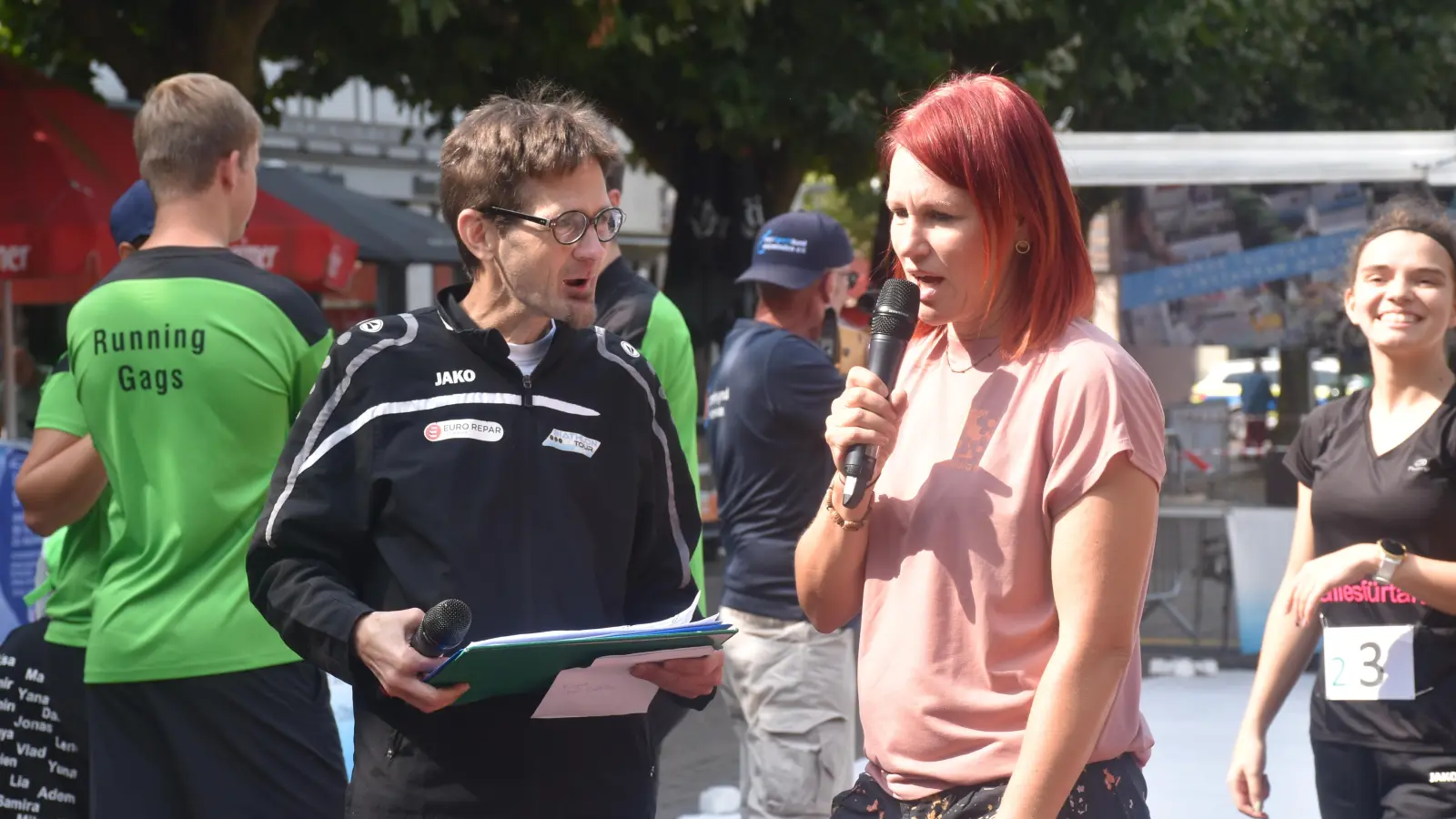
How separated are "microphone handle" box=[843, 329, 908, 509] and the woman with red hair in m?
0.02

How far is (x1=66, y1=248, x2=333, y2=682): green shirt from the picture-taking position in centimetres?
346

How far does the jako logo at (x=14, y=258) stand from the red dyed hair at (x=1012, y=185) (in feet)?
24.7

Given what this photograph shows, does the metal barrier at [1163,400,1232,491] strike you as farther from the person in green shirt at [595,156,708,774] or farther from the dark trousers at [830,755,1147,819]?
→ the dark trousers at [830,755,1147,819]

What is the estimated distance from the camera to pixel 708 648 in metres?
2.47

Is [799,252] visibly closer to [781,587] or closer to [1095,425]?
[781,587]

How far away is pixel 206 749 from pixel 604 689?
130 centimetres

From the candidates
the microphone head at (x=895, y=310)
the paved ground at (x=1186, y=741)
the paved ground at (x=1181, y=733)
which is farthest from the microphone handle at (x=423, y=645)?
the paved ground at (x=1181, y=733)

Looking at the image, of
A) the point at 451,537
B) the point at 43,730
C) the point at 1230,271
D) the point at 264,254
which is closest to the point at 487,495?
the point at 451,537

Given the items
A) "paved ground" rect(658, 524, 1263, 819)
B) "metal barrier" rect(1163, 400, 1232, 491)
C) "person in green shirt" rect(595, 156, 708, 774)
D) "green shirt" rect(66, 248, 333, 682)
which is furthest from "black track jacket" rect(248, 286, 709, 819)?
"metal barrier" rect(1163, 400, 1232, 491)

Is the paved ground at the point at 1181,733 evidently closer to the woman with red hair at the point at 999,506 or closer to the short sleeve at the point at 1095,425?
the woman with red hair at the point at 999,506

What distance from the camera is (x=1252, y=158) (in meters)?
9.19

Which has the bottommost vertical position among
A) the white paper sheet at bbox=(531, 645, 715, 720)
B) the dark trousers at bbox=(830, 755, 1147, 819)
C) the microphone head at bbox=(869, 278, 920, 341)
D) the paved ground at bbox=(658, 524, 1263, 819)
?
the paved ground at bbox=(658, 524, 1263, 819)

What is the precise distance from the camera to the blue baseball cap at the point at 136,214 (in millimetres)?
4137

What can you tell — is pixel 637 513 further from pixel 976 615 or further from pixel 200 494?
pixel 200 494
